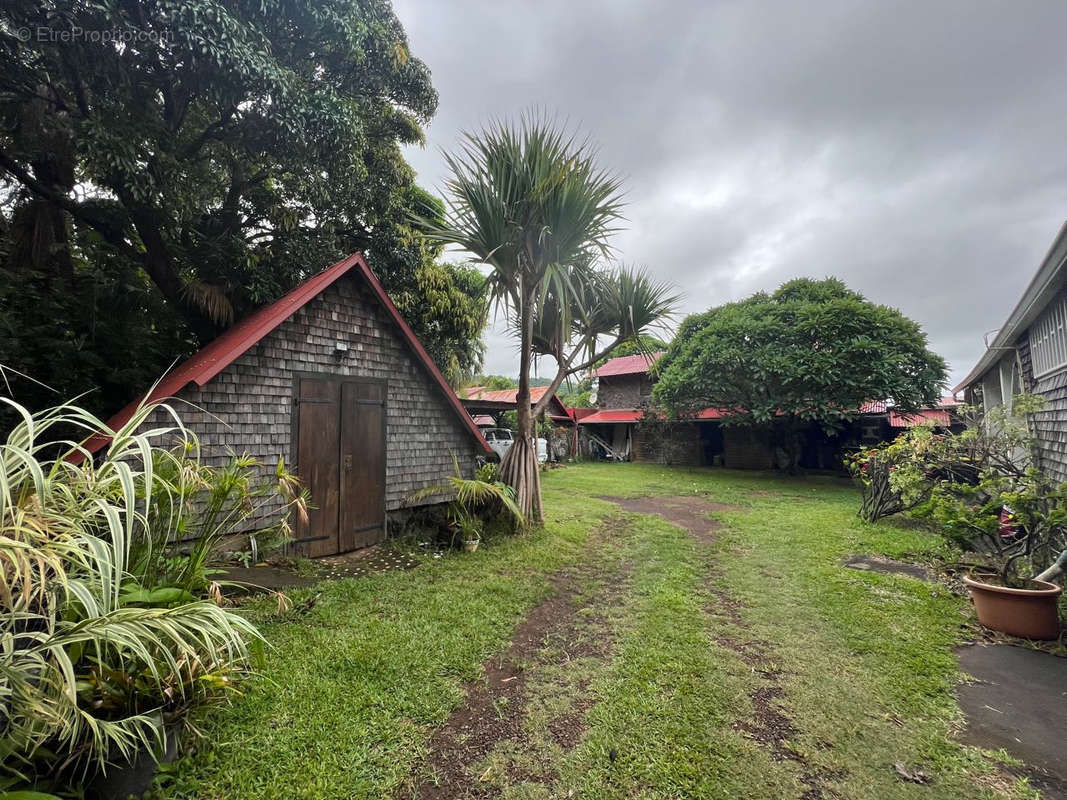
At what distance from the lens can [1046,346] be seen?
18.7ft

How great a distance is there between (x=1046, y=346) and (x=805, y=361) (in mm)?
8280

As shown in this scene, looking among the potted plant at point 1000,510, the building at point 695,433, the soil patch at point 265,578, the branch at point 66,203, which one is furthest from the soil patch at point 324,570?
the building at point 695,433

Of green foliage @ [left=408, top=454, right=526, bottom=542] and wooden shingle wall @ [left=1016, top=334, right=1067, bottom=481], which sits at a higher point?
wooden shingle wall @ [left=1016, top=334, right=1067, bottom=481]

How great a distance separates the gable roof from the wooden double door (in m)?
7.47

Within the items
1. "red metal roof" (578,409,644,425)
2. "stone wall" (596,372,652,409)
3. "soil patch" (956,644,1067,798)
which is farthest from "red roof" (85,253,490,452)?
"stone wall" (596,372,652,409)

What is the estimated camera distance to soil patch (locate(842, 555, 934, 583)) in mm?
5332

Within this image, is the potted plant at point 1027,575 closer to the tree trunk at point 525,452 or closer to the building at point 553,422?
the tree trunk at point 525,452

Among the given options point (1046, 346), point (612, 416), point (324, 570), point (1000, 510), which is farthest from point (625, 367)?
point (324, 570)

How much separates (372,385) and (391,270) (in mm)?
4246

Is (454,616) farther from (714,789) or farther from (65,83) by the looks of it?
(65,83)

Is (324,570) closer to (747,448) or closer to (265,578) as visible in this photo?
(265,578)

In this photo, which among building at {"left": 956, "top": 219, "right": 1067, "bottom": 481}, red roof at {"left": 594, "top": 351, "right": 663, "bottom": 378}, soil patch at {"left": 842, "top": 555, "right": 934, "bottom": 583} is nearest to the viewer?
building at {"left": 956, "top": 219, "right": 1067, "bottom": 481}

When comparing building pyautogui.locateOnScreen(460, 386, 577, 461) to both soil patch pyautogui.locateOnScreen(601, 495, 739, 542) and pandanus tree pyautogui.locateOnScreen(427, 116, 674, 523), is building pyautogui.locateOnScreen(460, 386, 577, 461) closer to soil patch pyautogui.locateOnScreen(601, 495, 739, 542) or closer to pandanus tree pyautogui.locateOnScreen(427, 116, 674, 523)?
soil patch pyautogui.locateOnScreen(601, 495, 739, 542)

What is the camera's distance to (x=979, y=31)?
528 centimetres
